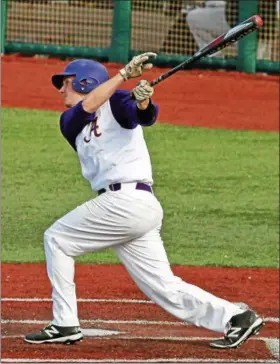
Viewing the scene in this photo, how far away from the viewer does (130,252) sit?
22.9 feet

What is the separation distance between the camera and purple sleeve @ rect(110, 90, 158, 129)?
6.56m

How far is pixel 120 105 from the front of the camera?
6.70 m

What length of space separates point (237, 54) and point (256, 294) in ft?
36.0

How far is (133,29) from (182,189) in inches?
260

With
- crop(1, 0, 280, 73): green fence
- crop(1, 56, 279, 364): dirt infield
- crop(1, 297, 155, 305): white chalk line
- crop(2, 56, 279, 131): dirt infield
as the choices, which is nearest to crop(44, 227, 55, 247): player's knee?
crop(1, 56, 279, 364): dirt infield

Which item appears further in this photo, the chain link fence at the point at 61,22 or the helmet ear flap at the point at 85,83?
the chain link fence at the point at 61,22

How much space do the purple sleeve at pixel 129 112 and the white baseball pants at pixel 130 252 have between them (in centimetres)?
41

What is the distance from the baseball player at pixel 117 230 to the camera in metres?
6.83

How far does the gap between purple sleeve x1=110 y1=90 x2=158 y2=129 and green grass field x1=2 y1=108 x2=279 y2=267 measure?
4.42m

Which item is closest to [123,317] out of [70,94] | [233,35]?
[70,94]

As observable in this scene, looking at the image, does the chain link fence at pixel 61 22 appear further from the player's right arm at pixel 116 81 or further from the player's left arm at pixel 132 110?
the player's right arm at pixel 116 81

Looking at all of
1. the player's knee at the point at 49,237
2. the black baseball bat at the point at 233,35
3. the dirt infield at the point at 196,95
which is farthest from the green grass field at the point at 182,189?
the black baseball bat at the point at 233,35

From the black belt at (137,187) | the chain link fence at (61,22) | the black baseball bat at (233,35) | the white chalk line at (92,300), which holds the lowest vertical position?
the white chalk line at (92,300)

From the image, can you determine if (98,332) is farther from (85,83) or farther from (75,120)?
(85,83)
